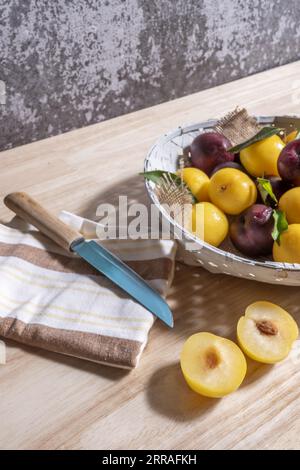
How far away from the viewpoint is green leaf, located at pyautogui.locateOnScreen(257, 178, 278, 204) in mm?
613

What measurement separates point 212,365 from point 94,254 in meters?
0.21

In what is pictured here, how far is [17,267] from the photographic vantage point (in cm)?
62

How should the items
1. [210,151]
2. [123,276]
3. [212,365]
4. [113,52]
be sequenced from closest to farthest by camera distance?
1. [212,365]
2. [123,276]
3. [210,151]
4. [113,52]

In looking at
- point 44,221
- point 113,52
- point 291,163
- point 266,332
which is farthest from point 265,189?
point 113,52

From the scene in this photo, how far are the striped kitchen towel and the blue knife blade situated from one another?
10 millimetres

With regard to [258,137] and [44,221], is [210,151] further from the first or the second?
[44,221]

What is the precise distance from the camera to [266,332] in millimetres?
527

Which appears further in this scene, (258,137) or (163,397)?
(258,137)

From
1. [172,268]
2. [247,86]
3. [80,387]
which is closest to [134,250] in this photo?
[172,268]

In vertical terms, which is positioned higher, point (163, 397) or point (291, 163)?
point (291, 163)

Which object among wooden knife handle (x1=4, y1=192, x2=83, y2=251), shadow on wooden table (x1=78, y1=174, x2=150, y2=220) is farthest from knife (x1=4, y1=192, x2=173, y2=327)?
shadow on wooden table (x1=78, y1=174, x2=150, y2=220)

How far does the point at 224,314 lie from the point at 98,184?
345 mm

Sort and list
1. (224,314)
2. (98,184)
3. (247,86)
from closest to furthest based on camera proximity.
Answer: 1. (224,314)
2. (98,184)
3. (247,86)

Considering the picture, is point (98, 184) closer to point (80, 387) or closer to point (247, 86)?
point (80, 387)
